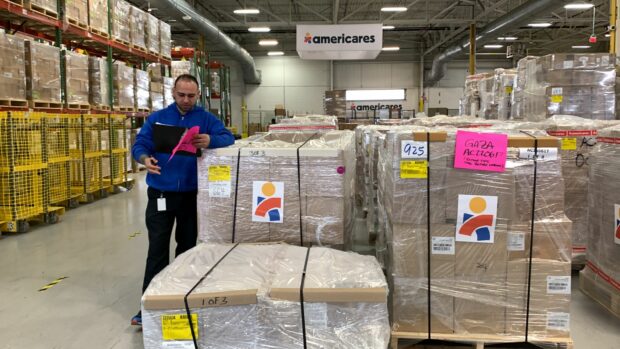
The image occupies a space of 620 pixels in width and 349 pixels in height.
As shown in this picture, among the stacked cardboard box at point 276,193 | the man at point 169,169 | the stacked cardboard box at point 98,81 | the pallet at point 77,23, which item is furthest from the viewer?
the stacked cardboard box at point 98,81

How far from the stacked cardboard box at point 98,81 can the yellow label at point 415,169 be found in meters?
7.35

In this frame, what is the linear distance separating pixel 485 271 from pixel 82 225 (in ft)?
18.6

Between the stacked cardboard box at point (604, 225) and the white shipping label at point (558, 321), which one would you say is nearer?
the white shipping label at point (558, 321)

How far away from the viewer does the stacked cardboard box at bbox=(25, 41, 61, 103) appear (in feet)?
21.1

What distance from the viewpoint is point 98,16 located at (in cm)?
816

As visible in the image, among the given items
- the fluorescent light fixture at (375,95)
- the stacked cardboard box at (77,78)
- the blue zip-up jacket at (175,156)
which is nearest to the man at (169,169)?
the blue zip-up jacket at (175,156)

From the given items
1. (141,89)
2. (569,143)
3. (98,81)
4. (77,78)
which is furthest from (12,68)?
(569,143)

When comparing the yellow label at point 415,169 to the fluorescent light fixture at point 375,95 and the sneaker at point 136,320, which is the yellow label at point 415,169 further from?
the fluorescent light fixture at point 375,95

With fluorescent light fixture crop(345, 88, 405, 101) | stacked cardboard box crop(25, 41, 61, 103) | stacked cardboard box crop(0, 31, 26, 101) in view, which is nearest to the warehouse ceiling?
fluorescent light fixture crop(345, 88, 405, 101)

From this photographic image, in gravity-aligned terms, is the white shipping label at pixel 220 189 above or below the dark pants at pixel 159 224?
above

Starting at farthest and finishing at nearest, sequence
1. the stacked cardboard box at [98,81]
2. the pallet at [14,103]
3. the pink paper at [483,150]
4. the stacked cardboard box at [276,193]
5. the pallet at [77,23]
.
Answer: the stacked cardboard box at [98,81]
the pallet at [77,23]
the pallet at [14,103]
the stacked cardboard box at [276,193]
the pink paper at [483,150]

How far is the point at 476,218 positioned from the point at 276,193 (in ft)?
3.94

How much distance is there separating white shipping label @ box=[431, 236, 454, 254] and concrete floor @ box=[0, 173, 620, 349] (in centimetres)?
122

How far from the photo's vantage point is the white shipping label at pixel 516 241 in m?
2.59
